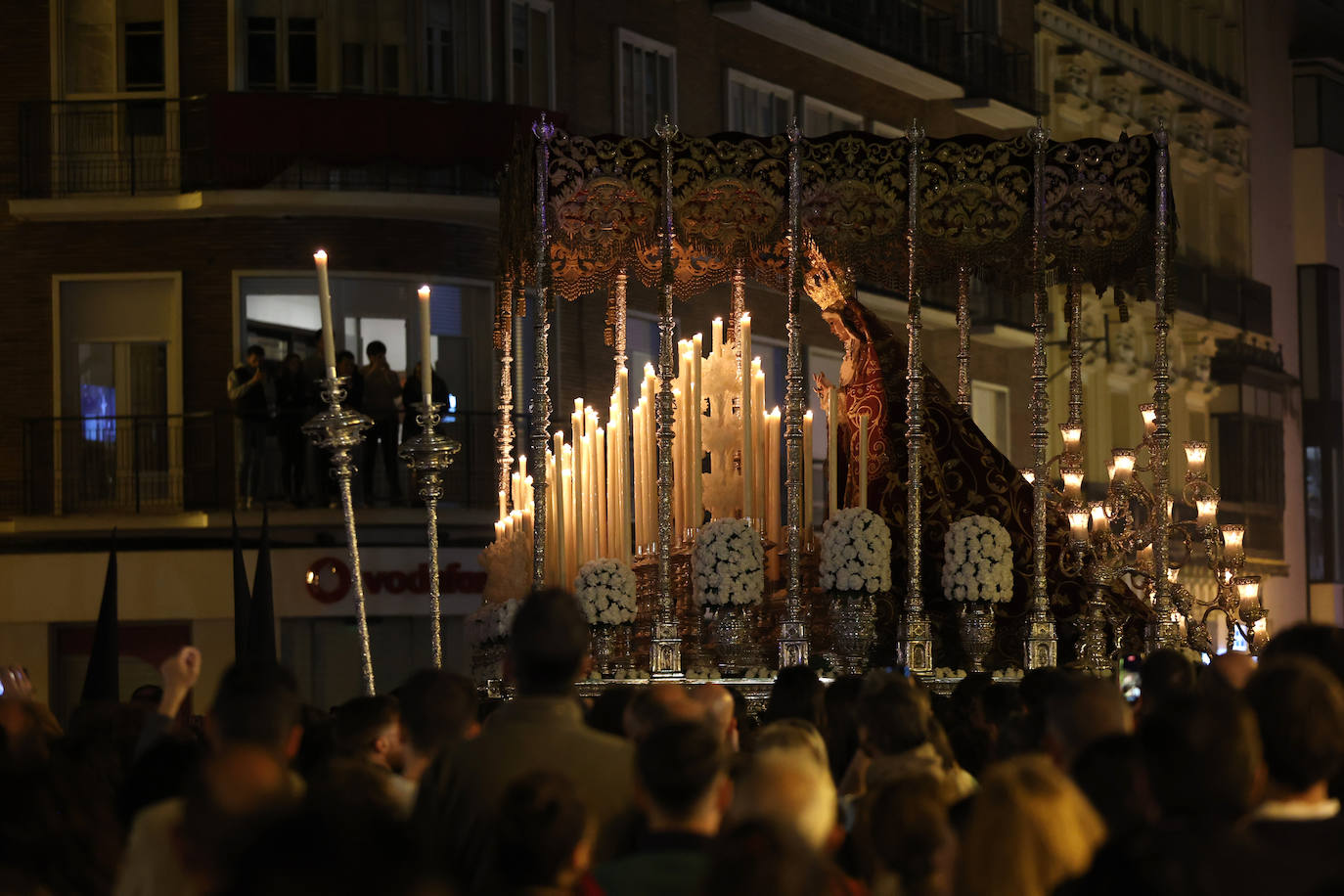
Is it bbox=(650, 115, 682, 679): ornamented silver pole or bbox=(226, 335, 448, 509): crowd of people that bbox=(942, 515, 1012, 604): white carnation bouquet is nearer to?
bbox=(650, 115, 682, 679): ornamented silver pole

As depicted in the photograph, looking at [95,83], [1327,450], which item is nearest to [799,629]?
[95,83]

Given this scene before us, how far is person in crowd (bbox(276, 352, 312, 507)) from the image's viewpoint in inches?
858

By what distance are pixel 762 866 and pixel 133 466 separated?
1875cm

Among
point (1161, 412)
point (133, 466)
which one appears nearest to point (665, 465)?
point (1161, 412)

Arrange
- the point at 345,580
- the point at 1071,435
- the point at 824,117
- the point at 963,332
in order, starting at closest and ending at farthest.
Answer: the point at 1071,435
the point at 963,332
the point at 345,580
the point at 824,117

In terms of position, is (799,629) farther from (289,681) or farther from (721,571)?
(289,681)

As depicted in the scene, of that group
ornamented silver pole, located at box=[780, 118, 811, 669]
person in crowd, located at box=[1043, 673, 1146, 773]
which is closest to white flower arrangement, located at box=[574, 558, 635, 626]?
ornamented silver pole, located at box=[780, 118, 811, 669]

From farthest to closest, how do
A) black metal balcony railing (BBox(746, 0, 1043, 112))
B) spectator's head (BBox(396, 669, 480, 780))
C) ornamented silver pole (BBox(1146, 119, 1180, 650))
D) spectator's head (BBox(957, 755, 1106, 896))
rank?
black metal balcony railing (BBox(746, 0, 1043, 112)) < ornamented silver pole (BBox(1146, 119, 1180, 650)) < spectator's head (BBox(396, 669, 480, 780)) < spectator's head (BBox(957, 755, 1106, 896))

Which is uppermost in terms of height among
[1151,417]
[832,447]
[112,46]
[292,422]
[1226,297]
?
[112,46]

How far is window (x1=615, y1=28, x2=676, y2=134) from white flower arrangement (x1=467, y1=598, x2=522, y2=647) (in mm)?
10722

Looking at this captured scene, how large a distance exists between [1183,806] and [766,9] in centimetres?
2182

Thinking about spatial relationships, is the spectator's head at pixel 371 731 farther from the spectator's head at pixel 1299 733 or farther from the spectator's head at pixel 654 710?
the spectator's head at pixel 1299 733

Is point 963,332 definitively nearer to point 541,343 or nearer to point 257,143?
point 541,343

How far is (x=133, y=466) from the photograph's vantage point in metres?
22.3
